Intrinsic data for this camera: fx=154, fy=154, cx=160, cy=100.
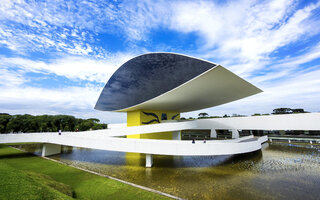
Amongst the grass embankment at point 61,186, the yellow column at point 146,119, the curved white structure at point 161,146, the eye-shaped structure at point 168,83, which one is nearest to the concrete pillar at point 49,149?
the curved white structure at point 161,146

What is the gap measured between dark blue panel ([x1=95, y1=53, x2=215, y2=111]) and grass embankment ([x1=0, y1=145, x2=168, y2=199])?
9678mm

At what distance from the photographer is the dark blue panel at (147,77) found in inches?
568

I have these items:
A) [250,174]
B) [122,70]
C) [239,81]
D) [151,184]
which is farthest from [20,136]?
[239,81]

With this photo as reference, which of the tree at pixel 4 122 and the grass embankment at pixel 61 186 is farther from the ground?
the tree at pixel 4 122

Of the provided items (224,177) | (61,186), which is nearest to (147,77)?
(224,177)

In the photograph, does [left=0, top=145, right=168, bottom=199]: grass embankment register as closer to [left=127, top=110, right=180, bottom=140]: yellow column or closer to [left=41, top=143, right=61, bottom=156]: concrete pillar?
[left=41, top=143, right=61, bottom=156]: concrete pillar

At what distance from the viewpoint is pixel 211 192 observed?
7031mm

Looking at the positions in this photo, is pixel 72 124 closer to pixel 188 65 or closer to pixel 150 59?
pixel 150 59

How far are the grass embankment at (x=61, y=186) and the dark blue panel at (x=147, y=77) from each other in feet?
31.8

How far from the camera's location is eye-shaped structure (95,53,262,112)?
1287 centimetres

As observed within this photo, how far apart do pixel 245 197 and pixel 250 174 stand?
349 cm

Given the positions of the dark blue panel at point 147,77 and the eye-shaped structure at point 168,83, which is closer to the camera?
the eye-shaped structure at point 168,83

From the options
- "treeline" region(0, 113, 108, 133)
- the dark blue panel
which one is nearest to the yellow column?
the dark blue panel

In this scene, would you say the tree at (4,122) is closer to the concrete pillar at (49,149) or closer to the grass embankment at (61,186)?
the concrete pillar at (49,149)
